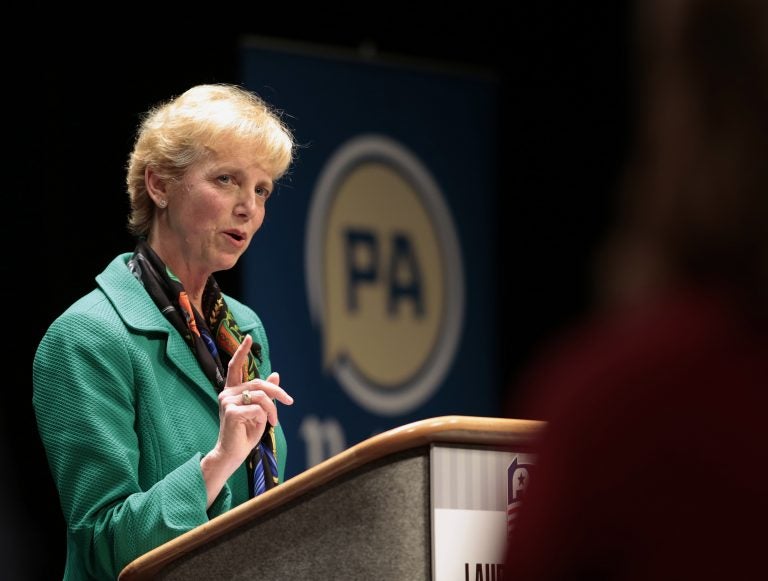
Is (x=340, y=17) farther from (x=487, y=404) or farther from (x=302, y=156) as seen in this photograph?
(x=487, y=404)

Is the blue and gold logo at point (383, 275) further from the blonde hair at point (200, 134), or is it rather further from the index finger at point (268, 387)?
the index finger at point (268, 387)

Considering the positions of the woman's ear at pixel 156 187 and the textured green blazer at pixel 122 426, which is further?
the woman's ear at pixel 156 187

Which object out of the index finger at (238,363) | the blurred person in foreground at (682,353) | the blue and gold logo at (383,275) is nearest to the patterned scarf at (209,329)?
the index finger at (238,363)

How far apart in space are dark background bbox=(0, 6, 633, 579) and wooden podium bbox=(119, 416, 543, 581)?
1.36 metres

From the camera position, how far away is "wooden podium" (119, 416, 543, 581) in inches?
72.0

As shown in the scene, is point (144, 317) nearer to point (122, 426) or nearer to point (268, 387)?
point (122, 426)

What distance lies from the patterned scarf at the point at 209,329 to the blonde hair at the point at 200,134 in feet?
0.51

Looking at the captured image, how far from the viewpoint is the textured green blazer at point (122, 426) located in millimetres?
2199

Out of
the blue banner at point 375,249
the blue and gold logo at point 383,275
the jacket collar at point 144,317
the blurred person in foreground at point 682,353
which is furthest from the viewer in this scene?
the blue and gold logo at point 383,275

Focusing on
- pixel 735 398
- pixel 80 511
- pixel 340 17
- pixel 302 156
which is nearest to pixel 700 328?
pixel 735 398

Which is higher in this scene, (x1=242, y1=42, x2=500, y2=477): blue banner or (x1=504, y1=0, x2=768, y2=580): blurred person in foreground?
(x1=504, y1=0, x2=768, y2=580): blurred person in foreground

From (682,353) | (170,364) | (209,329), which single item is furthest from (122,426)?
(682,353)

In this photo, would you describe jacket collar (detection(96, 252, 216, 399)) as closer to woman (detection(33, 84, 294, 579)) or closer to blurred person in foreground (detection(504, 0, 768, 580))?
woman (detection(33, 84, 294, 579))

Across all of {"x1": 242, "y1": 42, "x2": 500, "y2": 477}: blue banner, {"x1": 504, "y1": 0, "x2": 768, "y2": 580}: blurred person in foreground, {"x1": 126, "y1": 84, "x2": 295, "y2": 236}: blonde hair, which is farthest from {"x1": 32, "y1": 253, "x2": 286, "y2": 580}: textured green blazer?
{"x1": 242, "y1": 42, "x2": 500, "y2": 477}: blue banner
